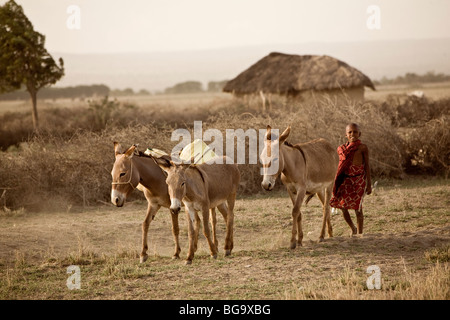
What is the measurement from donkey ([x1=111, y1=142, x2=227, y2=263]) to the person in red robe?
218 cm

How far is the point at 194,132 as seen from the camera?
13.3 m

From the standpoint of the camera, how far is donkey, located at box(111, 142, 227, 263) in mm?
7477

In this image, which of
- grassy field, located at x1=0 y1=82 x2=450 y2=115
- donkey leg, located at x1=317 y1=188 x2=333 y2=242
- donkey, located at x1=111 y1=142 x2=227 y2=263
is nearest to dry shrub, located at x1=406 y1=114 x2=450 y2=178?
donkey leg, located at x1=317 y1=188 x2=333 y2=242

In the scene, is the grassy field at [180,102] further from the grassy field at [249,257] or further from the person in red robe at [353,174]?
the person in red robe at [353,174]

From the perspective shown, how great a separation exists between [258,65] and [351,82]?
6.22 metres

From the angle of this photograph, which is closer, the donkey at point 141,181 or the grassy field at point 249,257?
the grassy field at point 249,257

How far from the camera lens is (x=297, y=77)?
2598 centimetres

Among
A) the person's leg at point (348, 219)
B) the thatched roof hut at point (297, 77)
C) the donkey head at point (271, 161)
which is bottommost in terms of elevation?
the person's leg at point (348, 219)

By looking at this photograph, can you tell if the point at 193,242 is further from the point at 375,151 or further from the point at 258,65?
the point at 258,65

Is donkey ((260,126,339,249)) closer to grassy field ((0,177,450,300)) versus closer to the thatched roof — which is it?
grassy field ((0,177,450,300))

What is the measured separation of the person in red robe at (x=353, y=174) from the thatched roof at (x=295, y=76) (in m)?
15.8

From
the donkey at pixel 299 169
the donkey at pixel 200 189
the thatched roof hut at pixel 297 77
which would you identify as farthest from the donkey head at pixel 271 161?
the thatched roof hut at pixel 297 77

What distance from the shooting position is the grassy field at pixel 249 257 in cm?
617
